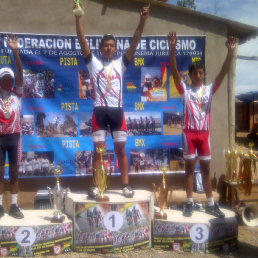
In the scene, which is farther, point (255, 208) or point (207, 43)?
point (207, 43)

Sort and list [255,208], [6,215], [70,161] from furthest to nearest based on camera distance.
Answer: [70,161] → [255,208] → [6,215]

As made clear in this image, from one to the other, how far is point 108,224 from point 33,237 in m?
0.83

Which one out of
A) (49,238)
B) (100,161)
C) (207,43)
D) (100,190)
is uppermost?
(207,43)

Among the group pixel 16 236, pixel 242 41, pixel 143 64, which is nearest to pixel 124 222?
pixel 16 236

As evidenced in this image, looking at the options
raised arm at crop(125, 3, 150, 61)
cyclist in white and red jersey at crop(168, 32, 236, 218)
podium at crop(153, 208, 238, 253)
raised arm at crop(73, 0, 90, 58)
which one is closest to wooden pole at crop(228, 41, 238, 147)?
cyclist in white and red jersey at crop(168, 32, 236, 218)

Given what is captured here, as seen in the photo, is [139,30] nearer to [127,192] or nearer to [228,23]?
[127,192]

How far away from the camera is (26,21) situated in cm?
518

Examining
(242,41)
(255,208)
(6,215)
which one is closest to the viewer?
(6,215)

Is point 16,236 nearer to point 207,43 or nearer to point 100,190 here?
point 100,190

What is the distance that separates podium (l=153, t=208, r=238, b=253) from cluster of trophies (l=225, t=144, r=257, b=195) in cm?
76

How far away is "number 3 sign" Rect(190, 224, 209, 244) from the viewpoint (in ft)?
12.4

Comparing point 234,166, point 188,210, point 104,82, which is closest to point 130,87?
point 104,82

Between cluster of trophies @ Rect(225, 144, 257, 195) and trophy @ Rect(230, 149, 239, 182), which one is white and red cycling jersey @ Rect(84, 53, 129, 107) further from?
trophy @ Rect(230, 149, 239, 182)

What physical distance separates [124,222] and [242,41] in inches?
172
